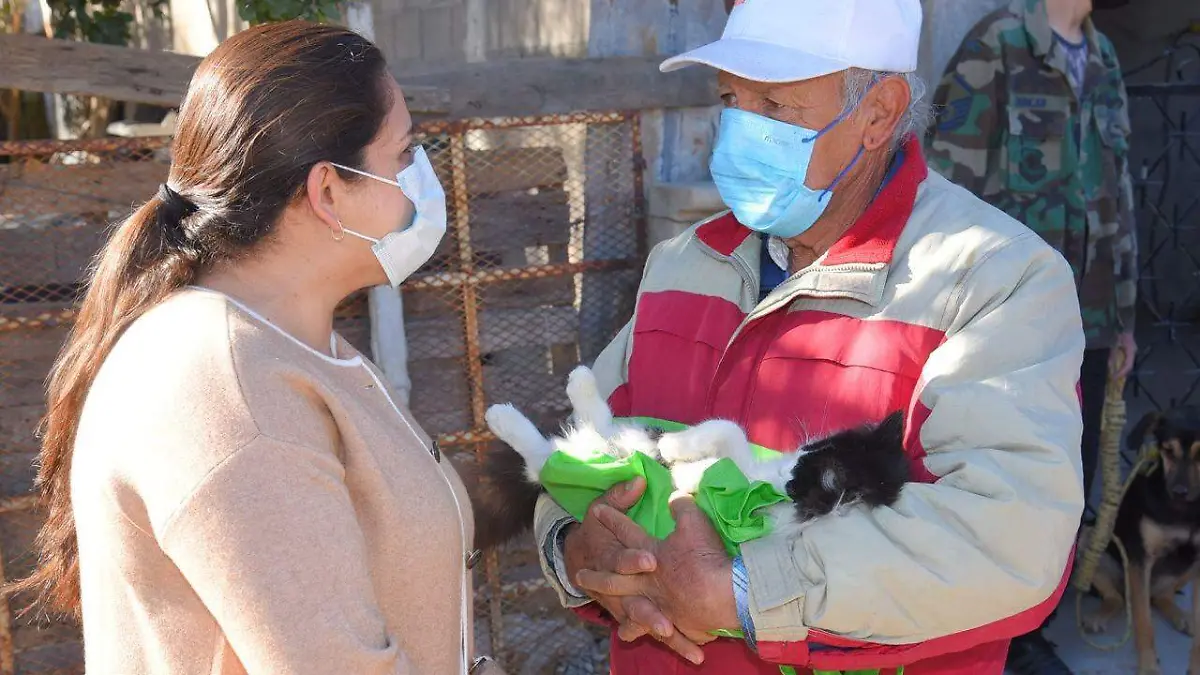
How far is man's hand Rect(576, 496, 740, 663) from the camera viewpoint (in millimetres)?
2041

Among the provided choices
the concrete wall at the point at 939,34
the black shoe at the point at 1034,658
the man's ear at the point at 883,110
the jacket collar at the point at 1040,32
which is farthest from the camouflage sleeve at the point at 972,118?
the black shoe at the point at 1034,658

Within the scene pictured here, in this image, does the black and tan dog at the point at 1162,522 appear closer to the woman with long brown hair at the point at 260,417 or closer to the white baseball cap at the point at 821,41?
the white baseball cap at the point at 821,41

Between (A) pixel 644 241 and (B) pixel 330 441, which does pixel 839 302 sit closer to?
(B) pixel 330 441

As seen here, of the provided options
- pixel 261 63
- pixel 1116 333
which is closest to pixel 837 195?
pixel 261 63

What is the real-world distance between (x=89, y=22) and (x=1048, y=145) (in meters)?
6.15

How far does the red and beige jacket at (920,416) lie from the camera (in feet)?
6.31

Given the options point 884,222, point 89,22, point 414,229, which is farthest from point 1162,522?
point 89,22

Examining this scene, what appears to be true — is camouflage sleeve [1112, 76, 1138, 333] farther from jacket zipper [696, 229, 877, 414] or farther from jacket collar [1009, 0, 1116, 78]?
jacket zipper [696, 229, 877, 414]

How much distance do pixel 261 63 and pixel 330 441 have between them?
604 mm

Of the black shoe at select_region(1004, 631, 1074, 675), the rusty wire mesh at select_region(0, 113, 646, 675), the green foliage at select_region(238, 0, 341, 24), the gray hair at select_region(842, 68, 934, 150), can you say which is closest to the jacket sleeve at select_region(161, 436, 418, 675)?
the gray hair at select_region(842, 68, 934, 150)

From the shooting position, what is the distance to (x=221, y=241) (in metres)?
1.75

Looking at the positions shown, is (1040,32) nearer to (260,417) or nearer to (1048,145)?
(1048,145)

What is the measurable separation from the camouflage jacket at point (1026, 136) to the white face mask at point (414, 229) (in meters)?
2.72

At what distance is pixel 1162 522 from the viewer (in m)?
4.72
